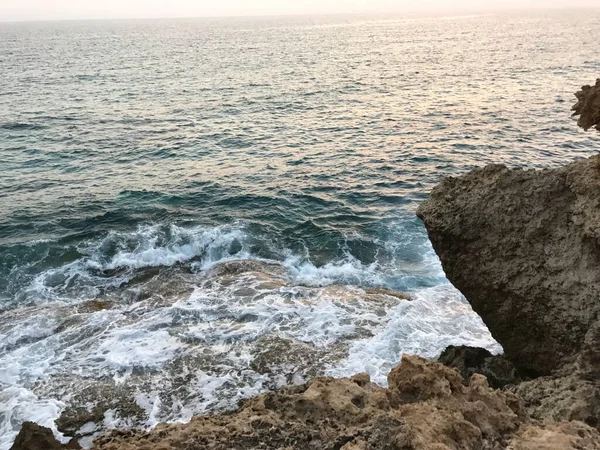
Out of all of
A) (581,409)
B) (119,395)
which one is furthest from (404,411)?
(119,395)

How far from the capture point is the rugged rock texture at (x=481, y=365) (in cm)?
888

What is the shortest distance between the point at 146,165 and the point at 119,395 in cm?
1716

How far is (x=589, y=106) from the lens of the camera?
7961 mm

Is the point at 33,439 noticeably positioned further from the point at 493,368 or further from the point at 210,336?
the point at 493,368

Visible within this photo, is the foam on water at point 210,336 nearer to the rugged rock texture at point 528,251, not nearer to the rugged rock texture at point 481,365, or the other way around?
the rugged rock texture at point 481,365

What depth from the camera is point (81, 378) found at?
1109 cm

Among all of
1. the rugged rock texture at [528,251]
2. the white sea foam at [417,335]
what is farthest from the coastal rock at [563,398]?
the white sea foam at [417,335]

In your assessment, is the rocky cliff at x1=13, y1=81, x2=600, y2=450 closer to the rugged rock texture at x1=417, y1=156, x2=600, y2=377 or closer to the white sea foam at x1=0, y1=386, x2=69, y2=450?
the rugged rock texture at x1=417, y1=156, x2=600, y2=377

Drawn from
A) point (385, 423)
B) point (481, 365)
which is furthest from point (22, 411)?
point (481, 365)

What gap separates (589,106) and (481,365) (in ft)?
16.4

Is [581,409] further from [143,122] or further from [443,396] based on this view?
[143,122]

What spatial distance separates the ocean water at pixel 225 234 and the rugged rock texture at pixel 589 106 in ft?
20.3

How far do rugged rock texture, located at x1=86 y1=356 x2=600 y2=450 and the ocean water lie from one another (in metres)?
4.44

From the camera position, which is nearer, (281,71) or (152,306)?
(152,306)
